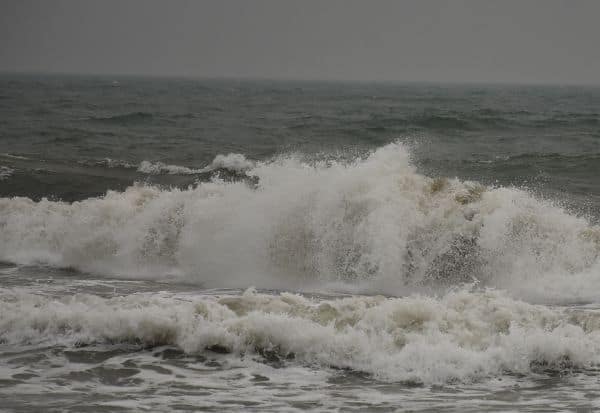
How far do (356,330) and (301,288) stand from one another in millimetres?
2923

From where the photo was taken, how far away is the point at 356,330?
25.9ft

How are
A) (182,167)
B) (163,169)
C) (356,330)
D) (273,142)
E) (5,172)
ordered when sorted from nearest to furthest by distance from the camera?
(356,330) < (5,172) < (163,169) < (182,167) < (273,142)

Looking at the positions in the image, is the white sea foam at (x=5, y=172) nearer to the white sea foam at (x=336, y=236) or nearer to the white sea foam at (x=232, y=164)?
the white sea foam at (x=232, y=164)

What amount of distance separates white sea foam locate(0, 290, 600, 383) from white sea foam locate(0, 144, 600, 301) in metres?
2.18

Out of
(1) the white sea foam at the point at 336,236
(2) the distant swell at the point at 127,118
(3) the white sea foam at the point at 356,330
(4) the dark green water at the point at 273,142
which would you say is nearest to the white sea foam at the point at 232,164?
(4) the dark green water at the point at 273,142

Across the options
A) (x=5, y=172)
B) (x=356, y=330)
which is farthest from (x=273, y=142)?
(x=356, y=330)

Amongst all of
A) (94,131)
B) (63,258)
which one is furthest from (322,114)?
(63,258)

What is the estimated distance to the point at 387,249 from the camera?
437 inches

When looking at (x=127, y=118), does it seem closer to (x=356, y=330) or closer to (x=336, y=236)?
(x=336, y=236)

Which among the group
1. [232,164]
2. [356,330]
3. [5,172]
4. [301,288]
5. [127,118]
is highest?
[127,118]

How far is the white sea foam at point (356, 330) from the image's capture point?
735 centimetres

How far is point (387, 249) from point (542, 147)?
17.3m

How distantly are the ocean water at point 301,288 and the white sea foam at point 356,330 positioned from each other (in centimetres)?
2

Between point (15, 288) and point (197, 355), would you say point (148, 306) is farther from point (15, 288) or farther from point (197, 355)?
point (15, 288)
